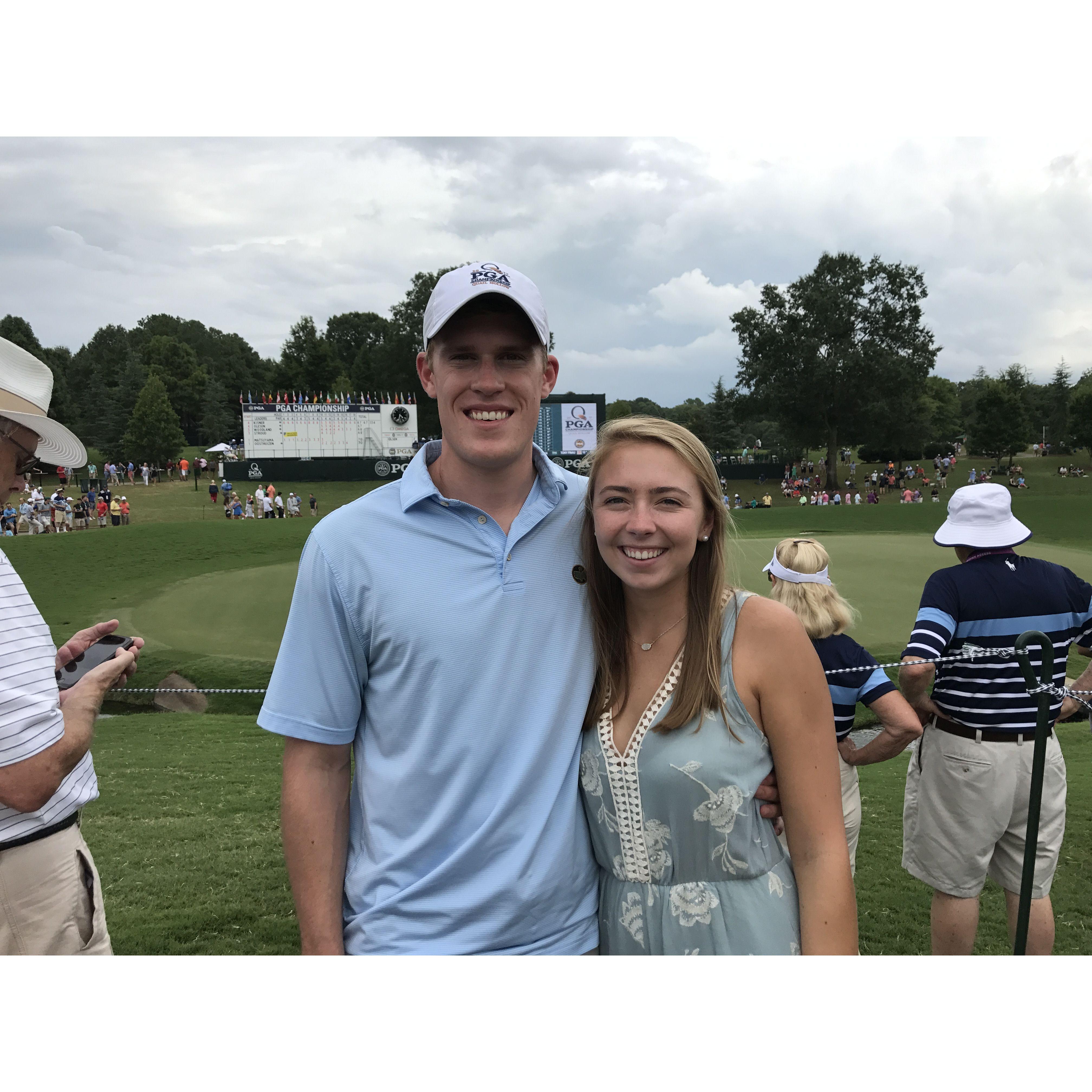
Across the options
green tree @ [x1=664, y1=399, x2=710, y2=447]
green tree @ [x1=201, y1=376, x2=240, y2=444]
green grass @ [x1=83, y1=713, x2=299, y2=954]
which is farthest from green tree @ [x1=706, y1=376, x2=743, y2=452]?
green grass @ [x1=83, y1=713, x2=299, y2=954]

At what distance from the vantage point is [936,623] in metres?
3.55

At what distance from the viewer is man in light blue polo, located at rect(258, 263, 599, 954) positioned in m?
→ 1.80

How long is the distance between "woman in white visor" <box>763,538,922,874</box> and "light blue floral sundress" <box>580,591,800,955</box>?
1.67m

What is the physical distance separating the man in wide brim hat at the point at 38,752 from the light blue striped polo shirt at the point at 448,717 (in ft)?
2.41

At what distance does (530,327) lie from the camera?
1.95 meters

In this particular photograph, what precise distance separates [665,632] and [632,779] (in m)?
0.36

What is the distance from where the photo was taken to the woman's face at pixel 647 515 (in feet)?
5.99

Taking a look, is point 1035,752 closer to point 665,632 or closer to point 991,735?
point 991,735

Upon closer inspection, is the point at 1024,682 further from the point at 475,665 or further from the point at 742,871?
the point at 475,665

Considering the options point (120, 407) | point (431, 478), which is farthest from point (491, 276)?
point (120, 407)

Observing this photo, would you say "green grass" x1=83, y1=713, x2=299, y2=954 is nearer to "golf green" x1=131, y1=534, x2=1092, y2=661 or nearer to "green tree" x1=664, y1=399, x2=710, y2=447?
"golf green" x1=131, y1=534, x2=1092, y2=661

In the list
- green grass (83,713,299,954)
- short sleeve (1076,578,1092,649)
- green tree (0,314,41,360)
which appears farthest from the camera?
green tree (0,314,41,360)

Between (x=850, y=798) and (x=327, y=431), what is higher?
(x=327, y=431)
